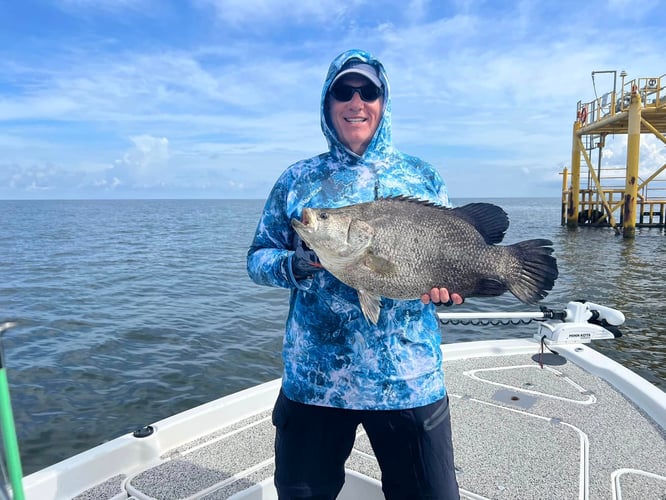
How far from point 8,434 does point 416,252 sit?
184 centimetres

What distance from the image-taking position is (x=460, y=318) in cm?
620

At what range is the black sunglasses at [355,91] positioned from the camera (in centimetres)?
270

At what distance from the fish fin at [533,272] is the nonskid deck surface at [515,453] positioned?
6.20 feet

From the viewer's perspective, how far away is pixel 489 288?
252 centimetres

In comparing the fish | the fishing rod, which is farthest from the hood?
the fishing rod

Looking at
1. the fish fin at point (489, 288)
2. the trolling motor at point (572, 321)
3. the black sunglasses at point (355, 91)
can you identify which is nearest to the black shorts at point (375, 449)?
the fish fin at point (489, 288)

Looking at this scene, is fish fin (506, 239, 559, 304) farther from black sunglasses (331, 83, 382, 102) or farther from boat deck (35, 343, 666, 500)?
boat deck (35, 343, 666, 500)

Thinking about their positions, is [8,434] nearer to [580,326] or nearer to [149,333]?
[580,326]

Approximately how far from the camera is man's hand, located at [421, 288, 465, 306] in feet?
7.74

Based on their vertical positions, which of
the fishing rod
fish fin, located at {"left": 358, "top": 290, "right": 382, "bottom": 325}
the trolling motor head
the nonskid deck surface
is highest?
fish fin, located at {"left": 358, "top": 290, "right": 382, "bottom": 325}

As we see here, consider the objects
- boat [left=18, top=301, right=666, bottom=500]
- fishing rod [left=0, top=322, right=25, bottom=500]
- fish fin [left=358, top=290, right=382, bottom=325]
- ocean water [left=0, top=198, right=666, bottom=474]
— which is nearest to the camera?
fishing rod [left=0, top=322, right=25, bottom=500]

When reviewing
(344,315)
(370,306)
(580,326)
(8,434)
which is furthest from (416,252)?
(580,326)

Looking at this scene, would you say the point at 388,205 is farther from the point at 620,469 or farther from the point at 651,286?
the point at 651,286

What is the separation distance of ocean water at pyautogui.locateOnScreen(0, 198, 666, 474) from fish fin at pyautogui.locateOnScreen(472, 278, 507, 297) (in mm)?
2253
